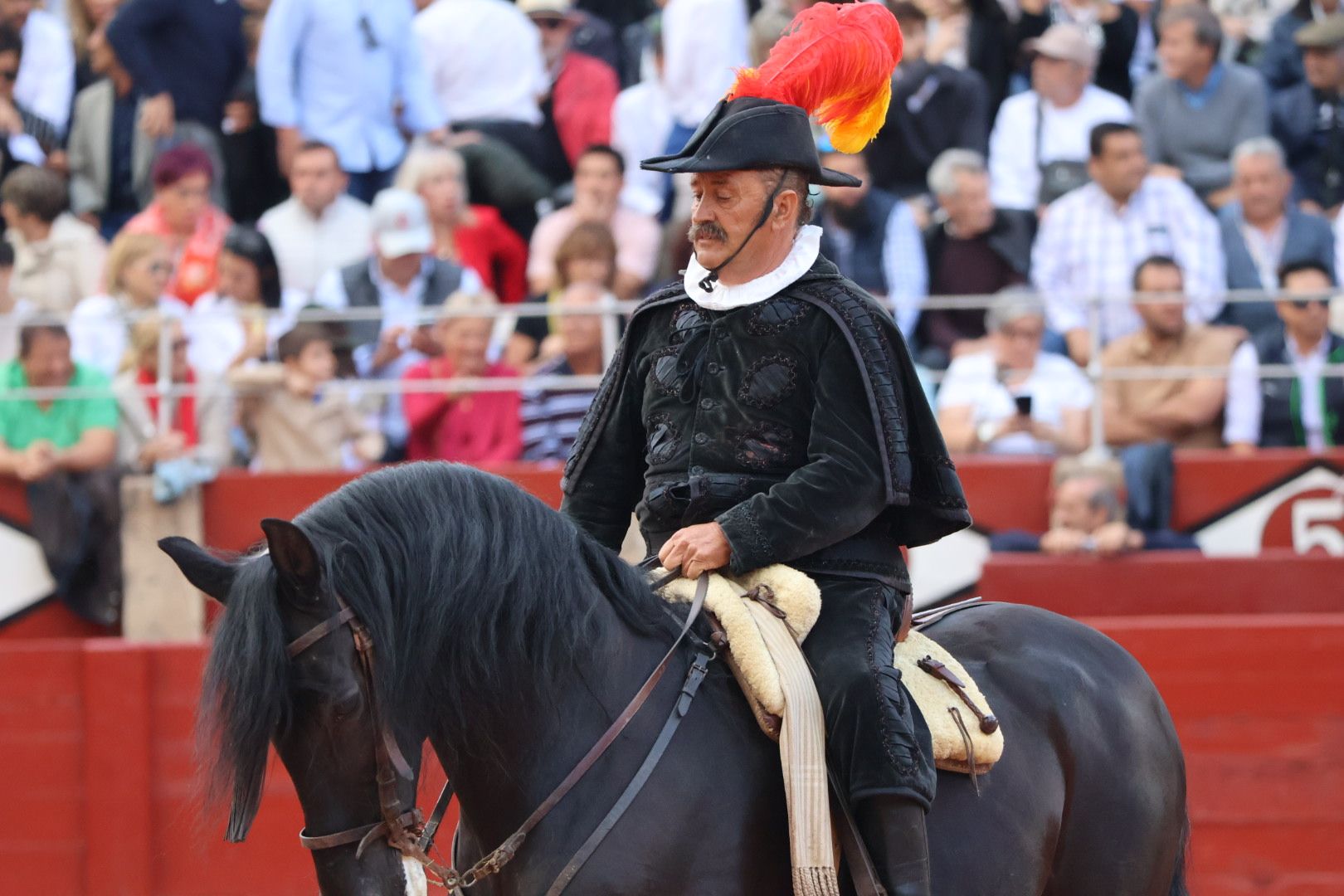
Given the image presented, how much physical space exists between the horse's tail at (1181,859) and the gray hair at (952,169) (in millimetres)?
4690

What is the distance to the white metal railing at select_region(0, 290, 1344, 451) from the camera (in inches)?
301

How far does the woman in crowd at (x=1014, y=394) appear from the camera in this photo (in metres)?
7.92

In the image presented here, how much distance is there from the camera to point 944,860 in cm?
390

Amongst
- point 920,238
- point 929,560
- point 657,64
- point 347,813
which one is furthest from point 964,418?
point 347,813

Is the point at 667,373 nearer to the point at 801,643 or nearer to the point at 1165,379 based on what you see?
the point at 801,643

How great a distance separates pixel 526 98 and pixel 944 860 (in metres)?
6.70

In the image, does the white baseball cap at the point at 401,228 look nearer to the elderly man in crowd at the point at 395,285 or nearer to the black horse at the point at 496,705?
the elderly man in crowd at the point at 395,285

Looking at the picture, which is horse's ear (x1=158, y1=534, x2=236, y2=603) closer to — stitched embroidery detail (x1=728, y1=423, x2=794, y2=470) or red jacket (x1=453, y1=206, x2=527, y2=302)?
stitched embroidery detail (x1=728, y1=423, x2=794, y2=470)

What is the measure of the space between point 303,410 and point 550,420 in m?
1.04

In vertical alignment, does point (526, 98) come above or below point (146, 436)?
above

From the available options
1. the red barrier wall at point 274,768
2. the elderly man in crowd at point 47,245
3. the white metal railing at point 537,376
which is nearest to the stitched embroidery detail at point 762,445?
the red barrier wall at point 274,768

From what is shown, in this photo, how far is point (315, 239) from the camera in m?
9.09

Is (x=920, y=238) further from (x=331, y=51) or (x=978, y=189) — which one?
(x=331, y=51)

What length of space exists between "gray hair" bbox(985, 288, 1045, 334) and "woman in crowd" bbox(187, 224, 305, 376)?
2917 mm
